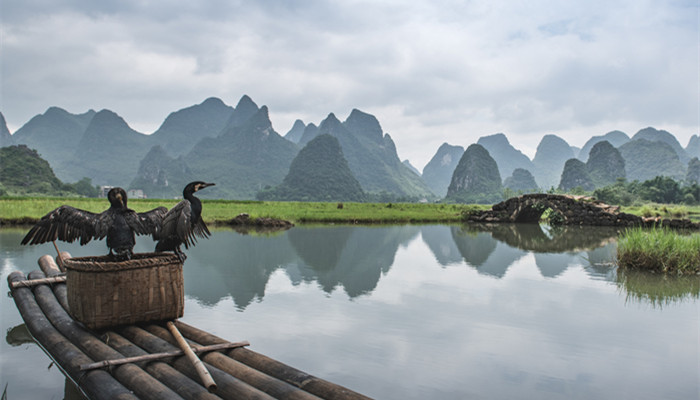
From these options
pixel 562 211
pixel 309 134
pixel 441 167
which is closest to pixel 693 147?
pixel 441 167

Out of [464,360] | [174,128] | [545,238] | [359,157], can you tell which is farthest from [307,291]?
[174,128]

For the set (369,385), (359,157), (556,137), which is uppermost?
(556,137)

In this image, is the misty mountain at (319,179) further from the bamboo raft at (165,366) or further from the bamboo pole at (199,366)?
the bamboo pole at (199,366)

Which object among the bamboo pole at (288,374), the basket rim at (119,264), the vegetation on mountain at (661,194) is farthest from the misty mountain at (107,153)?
the bamboo pole at (288,374)

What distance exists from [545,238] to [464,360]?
36.6 ft

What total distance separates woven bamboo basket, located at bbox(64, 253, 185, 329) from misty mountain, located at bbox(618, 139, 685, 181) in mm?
97542

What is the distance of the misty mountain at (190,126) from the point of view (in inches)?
5113

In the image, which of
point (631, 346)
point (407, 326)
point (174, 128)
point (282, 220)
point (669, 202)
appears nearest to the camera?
point (631, 346)

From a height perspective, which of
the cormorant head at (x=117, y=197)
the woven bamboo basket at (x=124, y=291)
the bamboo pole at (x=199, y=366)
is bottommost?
the bamboo pole at (x=199, y=366)

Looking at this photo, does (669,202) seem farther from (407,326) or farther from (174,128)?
(174,128)

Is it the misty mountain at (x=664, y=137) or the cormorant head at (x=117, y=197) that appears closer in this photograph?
the cormorant head at (x=117, y=197)

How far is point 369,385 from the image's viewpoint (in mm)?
3080

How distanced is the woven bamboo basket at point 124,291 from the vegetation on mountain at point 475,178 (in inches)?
3124

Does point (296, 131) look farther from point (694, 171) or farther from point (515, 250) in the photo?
point (515, 250)
